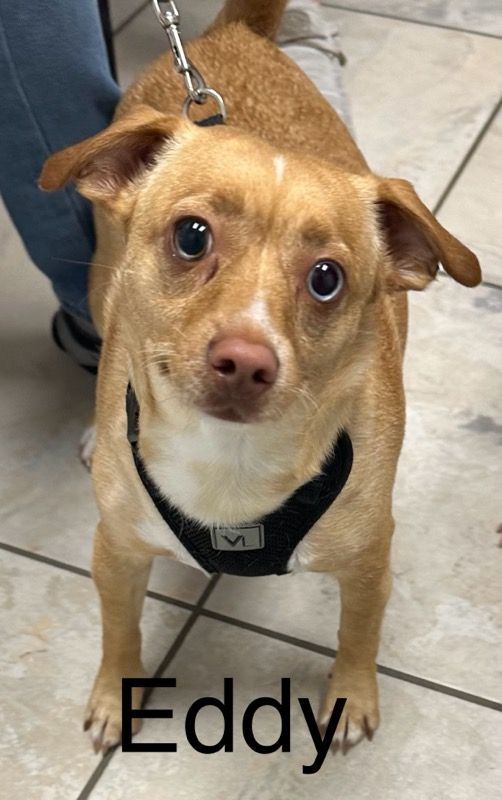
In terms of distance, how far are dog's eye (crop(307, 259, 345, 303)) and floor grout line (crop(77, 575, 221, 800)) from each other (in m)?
0.70

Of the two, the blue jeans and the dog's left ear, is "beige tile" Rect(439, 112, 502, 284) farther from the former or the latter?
the dog's left ear

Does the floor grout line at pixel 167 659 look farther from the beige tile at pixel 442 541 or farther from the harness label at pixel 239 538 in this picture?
the harness label at pixel 239 538

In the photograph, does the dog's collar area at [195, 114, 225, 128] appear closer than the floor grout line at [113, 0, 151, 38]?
Yes

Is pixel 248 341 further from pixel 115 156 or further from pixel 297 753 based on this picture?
pixel 297 753

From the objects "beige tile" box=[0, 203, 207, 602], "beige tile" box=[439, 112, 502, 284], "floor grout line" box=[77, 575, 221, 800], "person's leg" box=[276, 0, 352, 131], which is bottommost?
"floor grout line" box=[77, 575, 221, 800]

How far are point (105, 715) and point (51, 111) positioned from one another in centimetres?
85

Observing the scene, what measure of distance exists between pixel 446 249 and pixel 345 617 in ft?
1.78

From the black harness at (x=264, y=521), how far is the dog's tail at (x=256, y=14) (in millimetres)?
760

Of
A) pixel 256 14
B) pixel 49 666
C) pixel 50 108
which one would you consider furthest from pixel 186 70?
pixel 49 666

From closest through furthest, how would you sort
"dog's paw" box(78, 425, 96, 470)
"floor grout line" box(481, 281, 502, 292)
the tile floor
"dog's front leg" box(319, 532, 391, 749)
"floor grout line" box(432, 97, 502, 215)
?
1. "dog's front leg" box(319, 532, 391, 749)
2. the tile floor
3. "dog's paw" box(78, 425, 96, 470)
4. "floor grout line" box(481, 281, 502, 292)
5. "floor grout line" box(432, 97, 502, 215)

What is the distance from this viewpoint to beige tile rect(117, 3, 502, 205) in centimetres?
236

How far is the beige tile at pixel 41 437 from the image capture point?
166 cm

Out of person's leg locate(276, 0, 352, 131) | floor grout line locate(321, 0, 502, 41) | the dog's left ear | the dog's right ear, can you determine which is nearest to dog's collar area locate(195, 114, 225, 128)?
the dog's right ear

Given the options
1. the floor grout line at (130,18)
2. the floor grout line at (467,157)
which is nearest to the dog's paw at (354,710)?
the floor grout line at (467,157)
